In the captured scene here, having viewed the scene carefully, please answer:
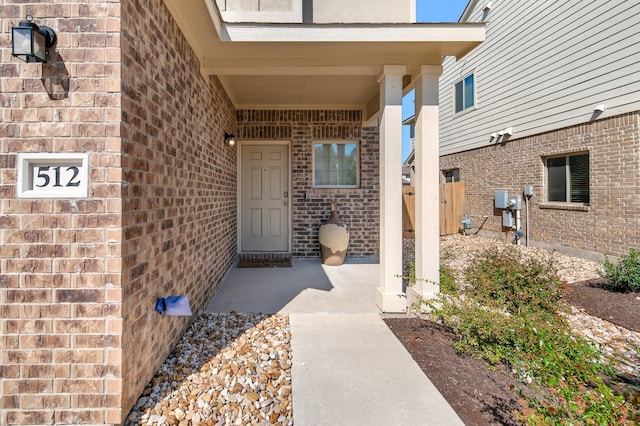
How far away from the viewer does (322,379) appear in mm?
2154

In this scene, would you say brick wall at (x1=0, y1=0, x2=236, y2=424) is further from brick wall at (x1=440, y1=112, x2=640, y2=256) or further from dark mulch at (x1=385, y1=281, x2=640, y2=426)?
brick wall at (x1=440, y1=112, x2=640, y2=256)

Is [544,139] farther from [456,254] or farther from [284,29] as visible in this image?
[284,29]

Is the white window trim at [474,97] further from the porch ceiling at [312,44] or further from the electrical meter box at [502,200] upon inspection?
the porch ceiling at [312,44]

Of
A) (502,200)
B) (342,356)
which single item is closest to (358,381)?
(342,356)

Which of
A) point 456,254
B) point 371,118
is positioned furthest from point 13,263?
point 456,254

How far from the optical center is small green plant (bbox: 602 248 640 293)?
4.21 m

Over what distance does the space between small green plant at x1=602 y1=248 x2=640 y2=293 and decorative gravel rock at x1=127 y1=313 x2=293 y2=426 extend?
4551mm

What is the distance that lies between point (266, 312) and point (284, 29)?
2.74 m

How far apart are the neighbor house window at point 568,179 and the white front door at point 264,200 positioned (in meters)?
5.63

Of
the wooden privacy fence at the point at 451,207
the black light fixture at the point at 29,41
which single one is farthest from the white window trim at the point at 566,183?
the black light fixture at the point at 29,41

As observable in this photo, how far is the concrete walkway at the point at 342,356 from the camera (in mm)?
1841

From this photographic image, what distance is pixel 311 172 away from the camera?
233 inches

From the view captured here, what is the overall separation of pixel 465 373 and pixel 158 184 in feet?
8.29

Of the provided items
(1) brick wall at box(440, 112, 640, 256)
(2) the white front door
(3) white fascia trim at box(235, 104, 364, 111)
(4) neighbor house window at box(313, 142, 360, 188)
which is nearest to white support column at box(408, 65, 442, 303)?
(3) white fascia trim at box(235, 104, 364, 111)
